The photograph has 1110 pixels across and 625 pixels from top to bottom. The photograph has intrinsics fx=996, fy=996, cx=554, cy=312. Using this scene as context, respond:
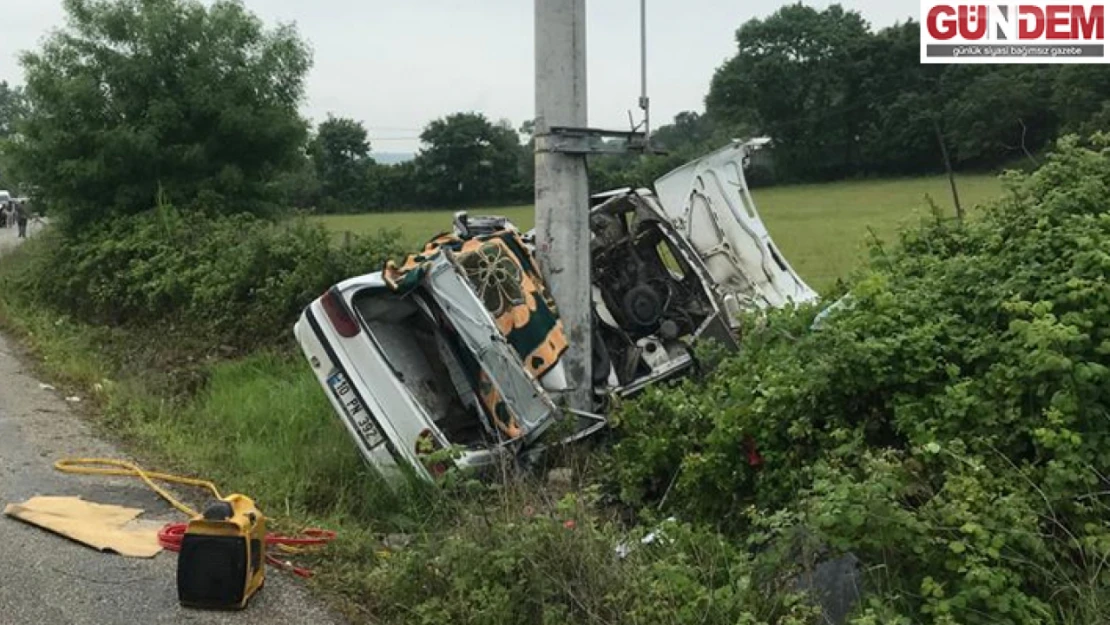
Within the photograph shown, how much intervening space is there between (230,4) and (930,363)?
15082mm

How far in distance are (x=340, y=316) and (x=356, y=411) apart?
21.9 inches

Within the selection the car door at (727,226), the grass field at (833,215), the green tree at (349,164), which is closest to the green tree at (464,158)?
the green tree at (349,164)

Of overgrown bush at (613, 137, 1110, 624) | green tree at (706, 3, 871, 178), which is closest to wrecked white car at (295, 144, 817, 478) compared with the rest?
overgrown bush at (613, 137, 1110, 624)

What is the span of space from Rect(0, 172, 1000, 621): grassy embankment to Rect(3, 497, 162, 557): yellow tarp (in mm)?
648

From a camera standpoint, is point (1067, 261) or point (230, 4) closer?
point (1067, 261)

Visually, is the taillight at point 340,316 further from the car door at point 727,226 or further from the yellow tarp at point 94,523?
the car door at point 727,226

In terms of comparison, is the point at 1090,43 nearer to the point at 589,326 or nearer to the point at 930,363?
the point at 589,326

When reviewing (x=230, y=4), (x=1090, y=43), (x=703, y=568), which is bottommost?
(x=703, y=568)

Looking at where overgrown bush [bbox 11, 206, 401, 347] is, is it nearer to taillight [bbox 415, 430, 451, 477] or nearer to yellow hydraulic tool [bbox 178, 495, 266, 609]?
taillight [bbox 415, 430, 451, 477]

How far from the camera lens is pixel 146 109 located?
15680 mm

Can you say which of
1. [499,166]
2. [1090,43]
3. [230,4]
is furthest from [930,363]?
[499,166]

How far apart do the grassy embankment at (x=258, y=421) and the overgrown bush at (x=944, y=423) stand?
110 centimetres

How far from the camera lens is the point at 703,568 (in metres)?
3.78

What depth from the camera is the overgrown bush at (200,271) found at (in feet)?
32.4
